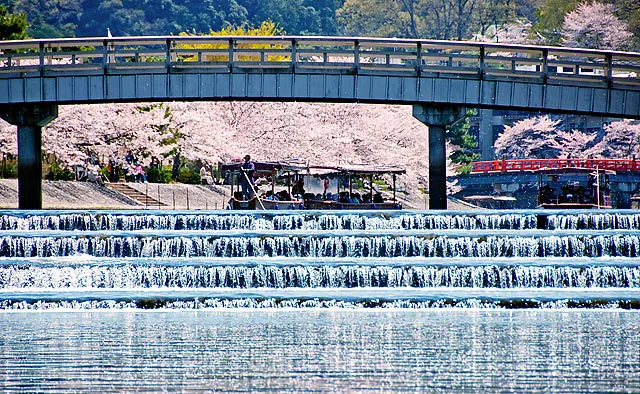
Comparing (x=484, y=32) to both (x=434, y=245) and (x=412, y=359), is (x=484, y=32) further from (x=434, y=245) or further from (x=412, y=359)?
(x=412, y=359)

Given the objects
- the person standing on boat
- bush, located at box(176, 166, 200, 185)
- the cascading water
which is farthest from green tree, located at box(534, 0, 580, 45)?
the cascading water

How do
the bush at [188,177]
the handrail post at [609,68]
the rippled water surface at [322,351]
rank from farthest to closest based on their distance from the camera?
1. the bush at [188,177]
2. the handrail post at [609,68]
3. the rippled water surface at [322,351]

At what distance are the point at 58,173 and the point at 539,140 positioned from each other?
58460mm

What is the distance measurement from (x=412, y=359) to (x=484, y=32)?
4834 inches

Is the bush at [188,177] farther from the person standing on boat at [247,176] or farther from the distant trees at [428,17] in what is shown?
the distant trees at [428,17]

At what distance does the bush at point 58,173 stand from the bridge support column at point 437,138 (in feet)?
77.7

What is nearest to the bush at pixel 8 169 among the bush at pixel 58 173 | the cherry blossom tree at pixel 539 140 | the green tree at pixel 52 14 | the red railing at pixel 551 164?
the bush at pixel 58 173

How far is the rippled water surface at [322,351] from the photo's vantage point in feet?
64.7

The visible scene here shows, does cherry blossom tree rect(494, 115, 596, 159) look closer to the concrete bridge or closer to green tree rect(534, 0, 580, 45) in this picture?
green tree rect(534, 0, 580, 45)

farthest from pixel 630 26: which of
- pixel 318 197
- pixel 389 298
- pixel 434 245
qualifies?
pixel 389 298

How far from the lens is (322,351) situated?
76.3 ft

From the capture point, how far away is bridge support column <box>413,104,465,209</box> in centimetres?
5119

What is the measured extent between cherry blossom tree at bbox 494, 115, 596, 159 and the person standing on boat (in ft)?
205

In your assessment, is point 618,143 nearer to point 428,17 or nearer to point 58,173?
point 428,17
